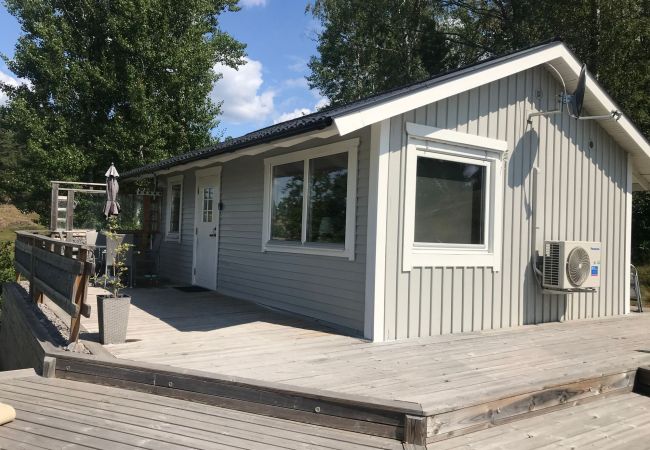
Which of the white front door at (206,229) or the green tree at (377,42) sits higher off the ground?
the green tree at (377,42)

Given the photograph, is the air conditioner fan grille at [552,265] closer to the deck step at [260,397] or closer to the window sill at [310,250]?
the window sill at [310,250]

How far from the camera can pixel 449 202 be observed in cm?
561

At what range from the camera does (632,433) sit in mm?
3352

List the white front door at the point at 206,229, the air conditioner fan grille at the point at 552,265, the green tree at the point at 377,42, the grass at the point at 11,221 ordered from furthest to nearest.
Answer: the grass at the point at 11,221 → the green tree at the point at 377,42 → the white front door at the point at 206,229 → the air conditioner fan grille at the point at 552,265

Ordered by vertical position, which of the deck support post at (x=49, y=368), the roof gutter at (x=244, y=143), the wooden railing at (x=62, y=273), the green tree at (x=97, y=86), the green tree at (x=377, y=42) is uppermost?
the green tree at (x=377, y=42)

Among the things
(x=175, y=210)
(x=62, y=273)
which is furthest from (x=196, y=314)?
(x=175, y=210)

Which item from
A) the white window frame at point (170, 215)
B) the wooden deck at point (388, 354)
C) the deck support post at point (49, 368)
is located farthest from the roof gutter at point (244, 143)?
the deck support post at point (49, 368)

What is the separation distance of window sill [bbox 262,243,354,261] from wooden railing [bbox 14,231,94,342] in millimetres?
2507

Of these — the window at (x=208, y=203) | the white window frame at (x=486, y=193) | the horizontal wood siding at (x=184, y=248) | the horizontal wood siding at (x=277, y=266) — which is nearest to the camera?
the white window frame at (x=486, y=193)

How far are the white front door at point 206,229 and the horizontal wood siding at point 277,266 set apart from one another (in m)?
0.23

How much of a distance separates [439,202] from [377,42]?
50.1ft

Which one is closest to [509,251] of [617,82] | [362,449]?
[362,449]

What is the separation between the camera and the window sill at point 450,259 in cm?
520

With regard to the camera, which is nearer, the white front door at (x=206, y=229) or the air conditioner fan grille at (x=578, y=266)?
the air conditioner fan grille at (x=578, y=266)
